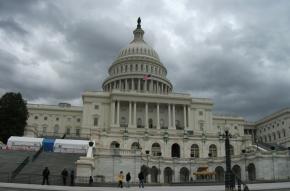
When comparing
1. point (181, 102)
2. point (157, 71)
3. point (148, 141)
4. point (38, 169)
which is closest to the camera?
point (38, 169)

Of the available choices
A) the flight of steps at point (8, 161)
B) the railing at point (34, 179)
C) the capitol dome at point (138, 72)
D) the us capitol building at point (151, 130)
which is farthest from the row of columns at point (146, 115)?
the railing at point (34, 179)

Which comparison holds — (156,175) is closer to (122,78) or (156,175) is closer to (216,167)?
(216,167)

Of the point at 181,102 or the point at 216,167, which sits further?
the point at 181,102

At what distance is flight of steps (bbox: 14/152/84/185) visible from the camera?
37.5m

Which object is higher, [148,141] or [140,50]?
[140,50]

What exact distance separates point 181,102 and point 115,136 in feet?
123

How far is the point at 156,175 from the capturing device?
217ft

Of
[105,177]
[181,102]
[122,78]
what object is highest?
[122,78]

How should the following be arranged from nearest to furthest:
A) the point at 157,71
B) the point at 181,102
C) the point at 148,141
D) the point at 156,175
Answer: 1. the point at 156,175
2. the point at 148,141
3. the point at 181,102
4. the point at 157,71

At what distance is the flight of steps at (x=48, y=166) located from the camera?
37.5 metres

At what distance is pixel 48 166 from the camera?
152ft

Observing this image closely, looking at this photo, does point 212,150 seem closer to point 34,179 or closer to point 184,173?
point 184,173

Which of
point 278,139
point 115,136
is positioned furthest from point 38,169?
point 278,139

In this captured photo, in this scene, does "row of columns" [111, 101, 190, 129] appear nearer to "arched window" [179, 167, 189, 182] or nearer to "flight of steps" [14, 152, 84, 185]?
"arched window" [179, 167, 189, 182]
